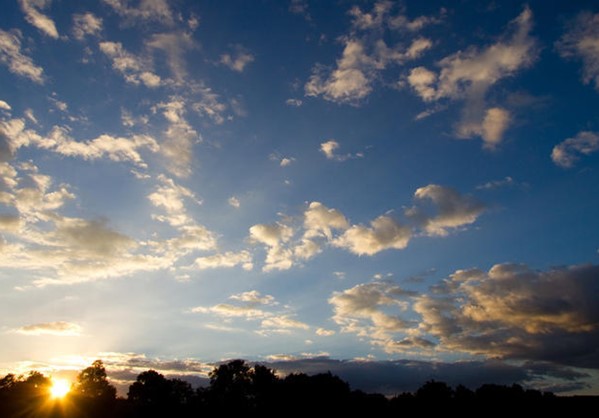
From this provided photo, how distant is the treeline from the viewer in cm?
10450

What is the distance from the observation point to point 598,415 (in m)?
91.9

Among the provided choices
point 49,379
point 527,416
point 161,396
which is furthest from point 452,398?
point 49,379

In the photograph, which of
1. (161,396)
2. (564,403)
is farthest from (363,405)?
(161,396)

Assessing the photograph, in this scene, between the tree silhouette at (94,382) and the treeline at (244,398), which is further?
the tree silhouette at (94,382)

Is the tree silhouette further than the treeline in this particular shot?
Yes

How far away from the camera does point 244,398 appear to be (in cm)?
13100

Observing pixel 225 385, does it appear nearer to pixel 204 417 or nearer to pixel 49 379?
pixel 204 417

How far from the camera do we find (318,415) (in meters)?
112

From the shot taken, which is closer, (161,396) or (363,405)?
(363,405)

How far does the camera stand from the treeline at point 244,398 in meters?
104

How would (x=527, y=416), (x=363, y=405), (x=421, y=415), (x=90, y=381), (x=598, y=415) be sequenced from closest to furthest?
(x=598, y=415) → (x=527, y=416) → (x=421, y=415) → (x=363, y=405) → (x=90, y=381)

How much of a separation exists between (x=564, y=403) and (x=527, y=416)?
989cm

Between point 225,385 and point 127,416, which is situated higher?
point 225,385

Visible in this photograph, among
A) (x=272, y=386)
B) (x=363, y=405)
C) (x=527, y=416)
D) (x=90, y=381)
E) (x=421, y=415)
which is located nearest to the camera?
(x=527, y=416)
